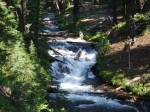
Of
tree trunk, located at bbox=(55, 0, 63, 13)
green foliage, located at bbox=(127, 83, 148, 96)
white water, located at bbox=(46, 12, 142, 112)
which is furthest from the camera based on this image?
tree trunk, located at bbox=(55, 0, 63, 13)

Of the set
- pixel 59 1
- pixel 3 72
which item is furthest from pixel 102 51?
pixel 59 1

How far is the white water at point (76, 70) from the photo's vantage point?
2436 centimetres

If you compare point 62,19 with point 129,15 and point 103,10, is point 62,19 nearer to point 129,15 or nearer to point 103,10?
point 103,10

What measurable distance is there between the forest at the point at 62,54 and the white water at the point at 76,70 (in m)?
0.12

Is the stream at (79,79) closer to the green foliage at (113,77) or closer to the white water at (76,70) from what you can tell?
the white water at (76,70)

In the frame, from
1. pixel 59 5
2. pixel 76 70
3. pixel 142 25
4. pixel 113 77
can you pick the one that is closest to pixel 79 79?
pixel 76 70

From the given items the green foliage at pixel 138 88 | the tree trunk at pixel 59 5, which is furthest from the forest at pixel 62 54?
the tree trunk at pixel 59 5

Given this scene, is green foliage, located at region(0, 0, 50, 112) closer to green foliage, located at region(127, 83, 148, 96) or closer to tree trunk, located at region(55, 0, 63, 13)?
green foliage, located at region(127, 83, 148, 96)

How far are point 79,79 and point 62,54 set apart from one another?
5.57 metres

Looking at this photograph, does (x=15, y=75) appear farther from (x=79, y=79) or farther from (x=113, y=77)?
(x=79, y=79)

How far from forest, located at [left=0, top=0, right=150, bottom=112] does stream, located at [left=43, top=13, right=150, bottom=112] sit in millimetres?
126

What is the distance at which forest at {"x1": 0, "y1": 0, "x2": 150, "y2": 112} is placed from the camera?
63.3ft

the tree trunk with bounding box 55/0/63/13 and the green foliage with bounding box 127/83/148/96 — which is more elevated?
the tree trunk with bounding box 55/0/63/13

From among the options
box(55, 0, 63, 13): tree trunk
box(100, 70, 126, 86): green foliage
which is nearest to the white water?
box(100, 70, 126, 86): green foliage
